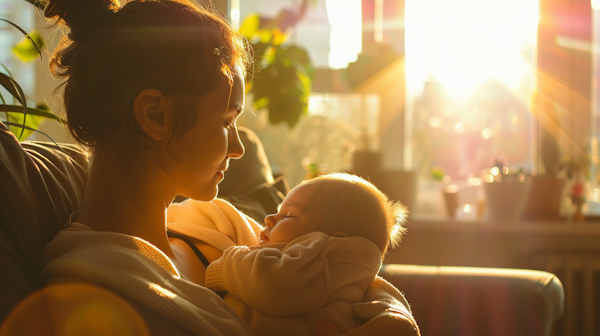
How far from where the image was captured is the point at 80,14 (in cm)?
77

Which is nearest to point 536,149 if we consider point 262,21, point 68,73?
point 262,21

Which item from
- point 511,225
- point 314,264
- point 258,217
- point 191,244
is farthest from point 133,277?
point 511,225

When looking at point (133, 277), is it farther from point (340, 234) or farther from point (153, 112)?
point (340, 234)

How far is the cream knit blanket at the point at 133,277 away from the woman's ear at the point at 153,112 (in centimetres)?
20

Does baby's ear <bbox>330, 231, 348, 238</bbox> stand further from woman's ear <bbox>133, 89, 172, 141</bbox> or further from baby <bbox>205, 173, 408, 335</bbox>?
woman's ear <bbox>133, 89, 172, 141</bbox>

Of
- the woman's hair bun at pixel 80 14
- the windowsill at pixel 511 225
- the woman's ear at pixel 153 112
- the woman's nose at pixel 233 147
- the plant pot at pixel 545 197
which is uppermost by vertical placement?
the woman's hair bun at pixel 80 14

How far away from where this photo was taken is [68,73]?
803mm

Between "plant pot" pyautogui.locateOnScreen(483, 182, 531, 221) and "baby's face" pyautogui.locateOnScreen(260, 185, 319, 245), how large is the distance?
1692 millimetres

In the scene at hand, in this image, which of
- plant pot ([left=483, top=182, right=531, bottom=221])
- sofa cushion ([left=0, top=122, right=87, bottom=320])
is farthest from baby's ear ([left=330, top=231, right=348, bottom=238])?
plant pot ([left=483, top=182, right=531, bottom=221])

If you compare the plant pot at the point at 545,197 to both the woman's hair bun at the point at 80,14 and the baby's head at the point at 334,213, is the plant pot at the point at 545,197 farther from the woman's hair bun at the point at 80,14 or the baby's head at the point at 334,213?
the woman's hair bun at the point at 80,14

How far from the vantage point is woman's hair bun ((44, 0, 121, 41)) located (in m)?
0.77

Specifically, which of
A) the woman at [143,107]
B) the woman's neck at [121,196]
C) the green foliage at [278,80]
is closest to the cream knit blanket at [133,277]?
the woman at [143,107]

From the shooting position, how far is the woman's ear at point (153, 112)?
771 millimetres

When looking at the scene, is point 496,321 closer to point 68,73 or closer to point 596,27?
point 68,73
